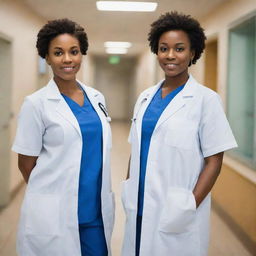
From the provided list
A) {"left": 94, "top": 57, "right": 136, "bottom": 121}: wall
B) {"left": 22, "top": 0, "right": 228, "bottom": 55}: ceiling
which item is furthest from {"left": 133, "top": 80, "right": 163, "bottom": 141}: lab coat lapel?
{"left": 94, "top": 57, "right": 136, "bottom": 121}: wall

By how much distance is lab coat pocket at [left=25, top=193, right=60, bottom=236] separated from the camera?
1492 millimetres

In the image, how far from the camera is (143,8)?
14.0 feet

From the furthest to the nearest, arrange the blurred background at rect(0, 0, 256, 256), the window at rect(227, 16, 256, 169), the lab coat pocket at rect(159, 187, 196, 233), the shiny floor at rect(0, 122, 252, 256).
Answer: the window at rect(227, 16, 256, 169), the blurred background at rect(0, 0, 256, 256), the shiny floor at rect(0, 122, 252, 256), the lab coat pocket at rect(159, 187, 196, 233)

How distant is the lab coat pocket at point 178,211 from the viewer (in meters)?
1.42

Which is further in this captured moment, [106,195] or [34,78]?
[34,78]

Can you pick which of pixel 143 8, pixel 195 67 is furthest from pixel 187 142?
pixel 195 67

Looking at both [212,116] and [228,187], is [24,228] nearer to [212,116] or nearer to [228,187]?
[212,116]

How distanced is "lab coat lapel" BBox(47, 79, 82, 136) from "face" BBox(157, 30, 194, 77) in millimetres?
444

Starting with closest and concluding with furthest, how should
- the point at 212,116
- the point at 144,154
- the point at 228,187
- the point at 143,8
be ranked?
1. the point at 212,116
2. the point at 144,154
3. the point at 228,187
4. the point at 143,8

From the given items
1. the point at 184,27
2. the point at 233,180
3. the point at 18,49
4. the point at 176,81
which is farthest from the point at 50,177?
the point at 18,49

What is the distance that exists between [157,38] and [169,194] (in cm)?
69

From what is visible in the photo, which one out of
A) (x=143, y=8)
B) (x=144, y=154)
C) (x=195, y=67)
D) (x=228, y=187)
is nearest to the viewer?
(x=144, y=154)

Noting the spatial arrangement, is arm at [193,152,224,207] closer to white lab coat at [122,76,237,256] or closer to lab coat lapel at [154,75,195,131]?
white lab coat at [122,76,237,256]

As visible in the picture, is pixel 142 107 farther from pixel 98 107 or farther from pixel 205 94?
pixel 205 94
